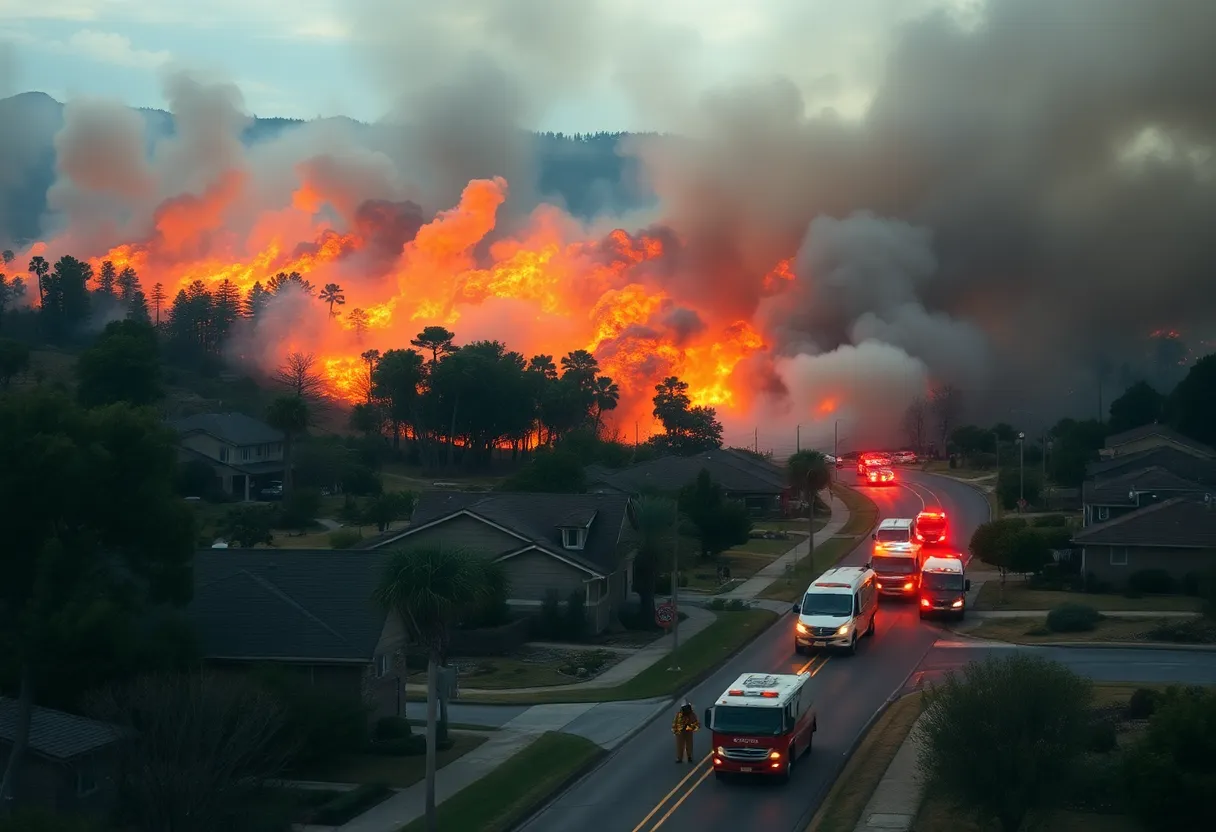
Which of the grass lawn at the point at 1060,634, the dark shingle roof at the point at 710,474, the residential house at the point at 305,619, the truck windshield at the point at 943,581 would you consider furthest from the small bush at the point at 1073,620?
the dark shingle roof at the point at 710,474

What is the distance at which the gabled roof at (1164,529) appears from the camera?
2057 inches

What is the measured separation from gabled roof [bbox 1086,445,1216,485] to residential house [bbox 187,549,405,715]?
5034 cm

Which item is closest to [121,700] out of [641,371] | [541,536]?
[541,536]

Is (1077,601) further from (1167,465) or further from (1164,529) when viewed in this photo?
(1167,465)

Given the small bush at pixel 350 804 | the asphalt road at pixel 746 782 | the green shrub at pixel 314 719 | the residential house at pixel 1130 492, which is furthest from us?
the residential house at pixel 1130 492

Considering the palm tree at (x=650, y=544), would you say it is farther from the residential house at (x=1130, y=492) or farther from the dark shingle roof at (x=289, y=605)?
the residential house at (x=1130, y=492)

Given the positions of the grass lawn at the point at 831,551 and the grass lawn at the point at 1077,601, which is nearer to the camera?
the grass lawn at the point at 1077,601

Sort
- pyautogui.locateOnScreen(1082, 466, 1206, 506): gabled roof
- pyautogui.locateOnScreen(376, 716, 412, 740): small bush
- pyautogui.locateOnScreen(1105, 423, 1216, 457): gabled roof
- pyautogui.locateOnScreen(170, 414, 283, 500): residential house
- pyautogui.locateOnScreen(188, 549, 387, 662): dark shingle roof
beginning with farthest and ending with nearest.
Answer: pyautogui.locateOnScreen(1105, 423, 1216, 457): gabled roof, pyautogui.locateOnScreen(170, 414, 283, 500): residential house, pyautogui.locateOnScreen(1082, 466, 1206, 506): gabled roof, pyautogui.locateOnScreen(376, 716, 412, 740): small bush, pyautogui.locateOnScreen(188, 549, 387, 662): dark shingle roof

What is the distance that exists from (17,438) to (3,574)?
254 centimetres

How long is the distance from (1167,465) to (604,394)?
45387 millimetres

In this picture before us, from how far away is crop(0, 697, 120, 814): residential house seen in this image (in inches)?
963

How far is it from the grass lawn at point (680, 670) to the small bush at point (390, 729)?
525cm

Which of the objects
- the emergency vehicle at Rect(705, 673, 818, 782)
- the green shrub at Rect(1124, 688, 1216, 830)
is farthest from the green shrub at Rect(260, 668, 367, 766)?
the green shrub at Rect(1124, 688, 1216, 830)

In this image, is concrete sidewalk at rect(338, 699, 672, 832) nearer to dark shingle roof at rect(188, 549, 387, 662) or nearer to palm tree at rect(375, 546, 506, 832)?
palm tree at rect(375, 546, 506, 832)
